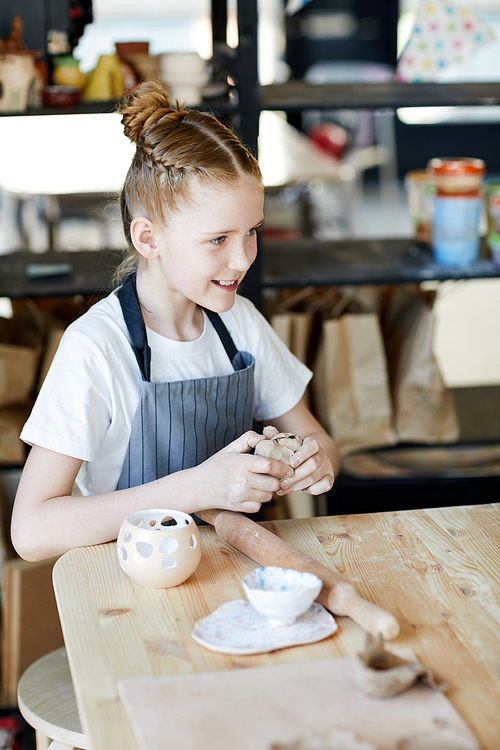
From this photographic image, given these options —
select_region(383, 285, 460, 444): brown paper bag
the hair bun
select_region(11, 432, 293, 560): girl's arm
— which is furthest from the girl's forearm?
select_region(383, 285, 460, 444): brown paper bag

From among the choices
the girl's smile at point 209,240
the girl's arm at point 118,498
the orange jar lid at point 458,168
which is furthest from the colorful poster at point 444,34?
the girl's arm at point 118,498

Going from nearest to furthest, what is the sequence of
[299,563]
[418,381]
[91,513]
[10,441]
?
1. [299,563]
2. [91,513]
3. [10,441]
4. [418,381]

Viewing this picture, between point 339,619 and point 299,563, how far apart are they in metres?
0.09

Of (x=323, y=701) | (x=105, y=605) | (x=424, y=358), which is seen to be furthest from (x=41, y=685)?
(x=424, y=358)

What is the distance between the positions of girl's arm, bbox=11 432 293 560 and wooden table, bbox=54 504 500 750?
0.04 meters

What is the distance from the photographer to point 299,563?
1.02 m

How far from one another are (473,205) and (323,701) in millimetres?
1656

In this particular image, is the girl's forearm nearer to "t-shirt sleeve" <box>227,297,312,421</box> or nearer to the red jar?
"t-shirt sleeve" <box>227,297,312,421</box>

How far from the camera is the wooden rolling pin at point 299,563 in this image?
3.00ft

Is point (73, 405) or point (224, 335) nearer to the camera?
point (73, 405)

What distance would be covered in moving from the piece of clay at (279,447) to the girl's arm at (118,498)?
1.0 inches

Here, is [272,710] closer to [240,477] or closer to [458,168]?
[240,477]

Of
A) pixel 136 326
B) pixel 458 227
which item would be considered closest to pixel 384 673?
pixel 136 326

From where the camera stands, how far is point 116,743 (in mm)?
746
